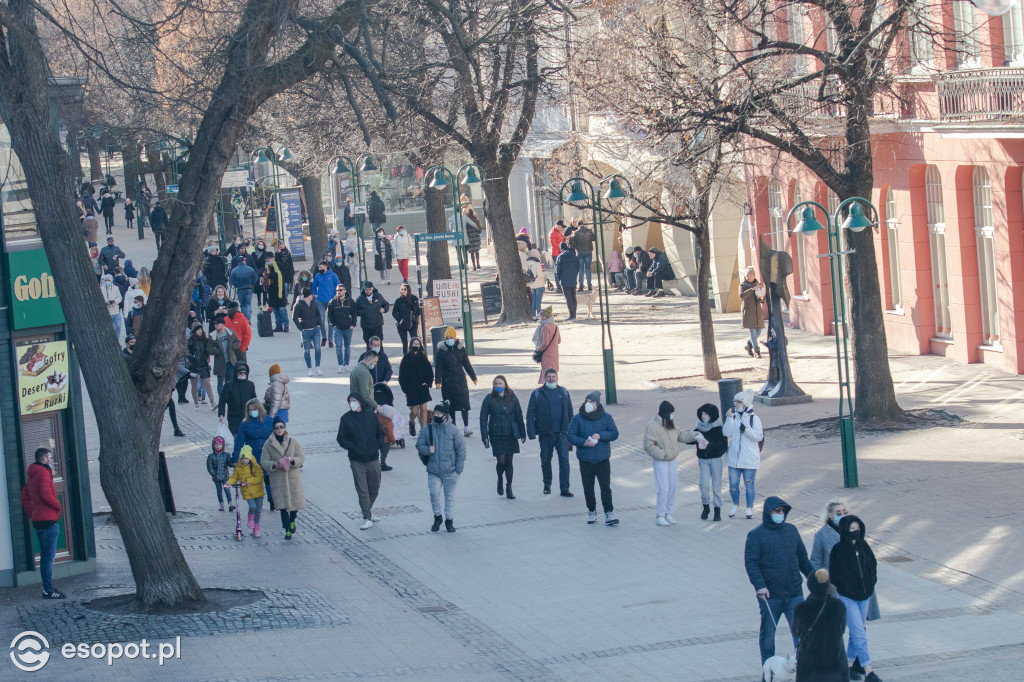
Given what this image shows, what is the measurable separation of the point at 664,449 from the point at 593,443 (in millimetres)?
787

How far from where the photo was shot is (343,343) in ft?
82.8

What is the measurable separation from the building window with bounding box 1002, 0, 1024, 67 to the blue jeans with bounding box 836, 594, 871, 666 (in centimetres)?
1363

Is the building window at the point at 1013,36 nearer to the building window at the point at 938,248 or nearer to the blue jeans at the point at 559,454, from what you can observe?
the building window at the point at 938,248

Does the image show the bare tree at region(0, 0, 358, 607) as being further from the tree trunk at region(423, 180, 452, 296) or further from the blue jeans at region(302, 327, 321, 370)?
the tree trunk at region(423, 180, 452, 296)

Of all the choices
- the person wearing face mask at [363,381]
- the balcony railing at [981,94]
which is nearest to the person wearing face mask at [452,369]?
the person wearing face mask at [363,381]

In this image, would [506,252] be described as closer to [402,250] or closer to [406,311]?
[406,311]

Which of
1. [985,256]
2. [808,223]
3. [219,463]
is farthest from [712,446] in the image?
[985,256]

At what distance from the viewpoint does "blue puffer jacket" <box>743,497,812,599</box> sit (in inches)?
385

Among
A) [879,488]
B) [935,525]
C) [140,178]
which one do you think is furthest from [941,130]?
[140,178]

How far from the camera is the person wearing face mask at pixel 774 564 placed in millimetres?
9758

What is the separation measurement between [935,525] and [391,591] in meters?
5.81

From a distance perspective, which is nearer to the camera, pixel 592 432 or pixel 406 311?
pixel 592 432

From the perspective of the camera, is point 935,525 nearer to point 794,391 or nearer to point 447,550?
point 447,550

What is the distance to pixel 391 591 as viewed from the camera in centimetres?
1285
